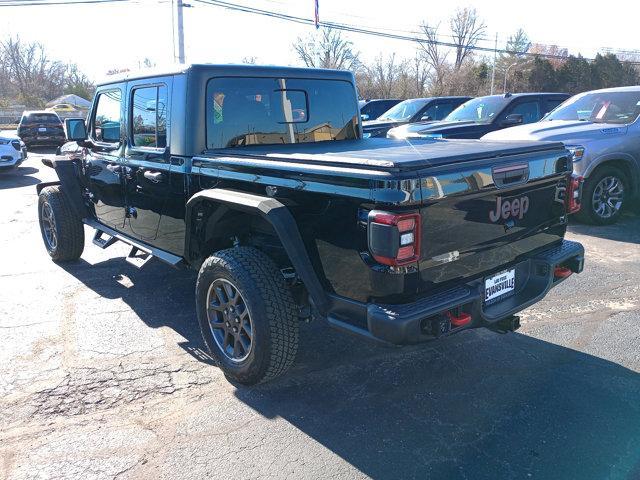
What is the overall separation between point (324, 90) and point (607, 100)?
5474 millimetres

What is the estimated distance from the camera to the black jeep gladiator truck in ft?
8.85

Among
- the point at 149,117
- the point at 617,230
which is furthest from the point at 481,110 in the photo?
the point at 149,117

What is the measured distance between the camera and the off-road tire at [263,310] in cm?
315

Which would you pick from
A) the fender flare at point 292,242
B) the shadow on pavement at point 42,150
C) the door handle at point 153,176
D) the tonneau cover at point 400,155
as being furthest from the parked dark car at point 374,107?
the fender flare at point 292,242

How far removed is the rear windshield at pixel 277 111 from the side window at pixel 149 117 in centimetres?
46

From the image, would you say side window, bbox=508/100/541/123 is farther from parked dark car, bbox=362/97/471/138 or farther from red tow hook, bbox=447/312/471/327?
red tow hook, bbox=447/312/471/327

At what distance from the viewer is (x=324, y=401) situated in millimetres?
A: 3340

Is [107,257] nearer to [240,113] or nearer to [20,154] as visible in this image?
[240,113]

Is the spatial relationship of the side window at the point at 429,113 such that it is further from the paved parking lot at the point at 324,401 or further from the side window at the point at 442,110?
the paved parking lot at the point at 324,401

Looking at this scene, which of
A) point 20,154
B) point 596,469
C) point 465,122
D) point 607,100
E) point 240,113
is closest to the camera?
point 596,469

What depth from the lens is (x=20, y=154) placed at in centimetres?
Answer: 1416

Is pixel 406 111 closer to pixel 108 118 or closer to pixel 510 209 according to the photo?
pixel 108 118

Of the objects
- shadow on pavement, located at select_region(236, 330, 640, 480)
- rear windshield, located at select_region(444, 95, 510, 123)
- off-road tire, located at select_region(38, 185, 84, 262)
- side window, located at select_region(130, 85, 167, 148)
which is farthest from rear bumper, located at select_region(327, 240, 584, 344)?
rear windshield, located at select_region(444, 95, 510, 123)

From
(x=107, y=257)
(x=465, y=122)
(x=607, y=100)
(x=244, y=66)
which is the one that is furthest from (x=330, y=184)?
(x=465, y=122)
